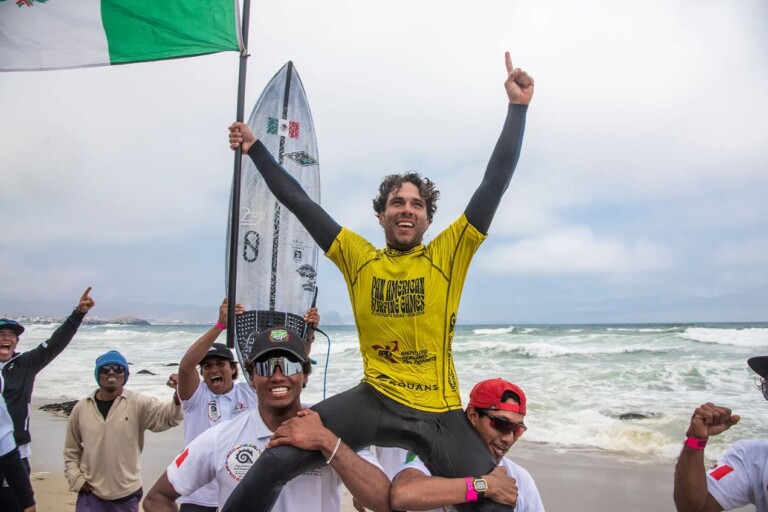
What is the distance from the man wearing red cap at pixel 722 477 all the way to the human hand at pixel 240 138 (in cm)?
253

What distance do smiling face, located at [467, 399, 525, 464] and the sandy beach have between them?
4.44 metres

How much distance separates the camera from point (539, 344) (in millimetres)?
25562

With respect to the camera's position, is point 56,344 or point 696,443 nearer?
point 696,443

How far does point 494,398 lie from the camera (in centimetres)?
287

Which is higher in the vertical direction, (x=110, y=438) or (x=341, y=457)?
(x=341, y=457)

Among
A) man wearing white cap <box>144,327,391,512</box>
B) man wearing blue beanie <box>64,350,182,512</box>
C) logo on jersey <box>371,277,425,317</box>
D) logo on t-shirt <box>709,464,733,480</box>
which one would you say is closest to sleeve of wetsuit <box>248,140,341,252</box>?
logo on jersey <box>371,277,425,317</box>

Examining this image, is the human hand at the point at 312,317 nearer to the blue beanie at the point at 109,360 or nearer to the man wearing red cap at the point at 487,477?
the blue beanie at the point at 109,360

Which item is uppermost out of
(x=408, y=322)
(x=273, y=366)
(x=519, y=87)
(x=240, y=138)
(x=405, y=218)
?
(x=519, y=87)

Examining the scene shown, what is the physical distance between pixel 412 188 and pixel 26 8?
3.91 m

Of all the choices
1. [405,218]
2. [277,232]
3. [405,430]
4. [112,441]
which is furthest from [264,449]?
[277,232]

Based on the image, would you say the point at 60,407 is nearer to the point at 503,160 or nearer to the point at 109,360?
the point at 109,360

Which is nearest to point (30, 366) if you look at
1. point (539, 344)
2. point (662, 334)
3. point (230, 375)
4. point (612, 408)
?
point (230, 375)

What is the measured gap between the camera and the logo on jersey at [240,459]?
8.82ft

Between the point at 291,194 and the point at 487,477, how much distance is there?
1647mm
